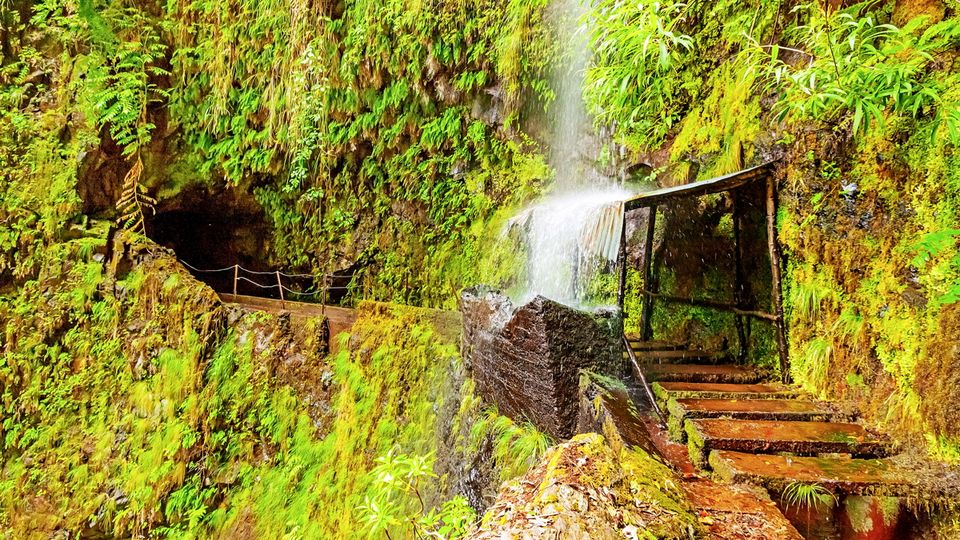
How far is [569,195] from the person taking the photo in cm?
684

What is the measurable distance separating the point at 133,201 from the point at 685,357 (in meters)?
10.5

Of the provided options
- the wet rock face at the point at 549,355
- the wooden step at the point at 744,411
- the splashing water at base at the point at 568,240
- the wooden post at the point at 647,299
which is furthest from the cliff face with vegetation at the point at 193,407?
the wooden step at the point at 744,411

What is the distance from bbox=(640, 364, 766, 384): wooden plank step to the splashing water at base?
1.28 metres

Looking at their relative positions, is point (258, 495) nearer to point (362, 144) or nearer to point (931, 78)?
point (362, 144)

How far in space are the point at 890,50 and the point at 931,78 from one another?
59 cm

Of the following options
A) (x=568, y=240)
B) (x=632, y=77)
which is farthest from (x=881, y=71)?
(x=568, y=240)

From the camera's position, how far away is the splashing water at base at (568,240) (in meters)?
4.83

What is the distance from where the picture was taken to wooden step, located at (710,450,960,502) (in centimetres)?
235

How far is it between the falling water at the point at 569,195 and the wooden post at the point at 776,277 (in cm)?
153

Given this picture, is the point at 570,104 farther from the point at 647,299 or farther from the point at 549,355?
the point at 549,355

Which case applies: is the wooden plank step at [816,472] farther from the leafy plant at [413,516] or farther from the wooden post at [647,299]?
the wooden post at [647,299]

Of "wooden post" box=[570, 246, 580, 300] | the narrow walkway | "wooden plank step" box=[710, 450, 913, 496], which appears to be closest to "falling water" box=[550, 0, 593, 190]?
"wooden post" box=[570, 246, 580, 300]

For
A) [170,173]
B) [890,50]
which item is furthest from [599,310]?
[170,173]

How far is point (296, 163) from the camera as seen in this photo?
341 inches
